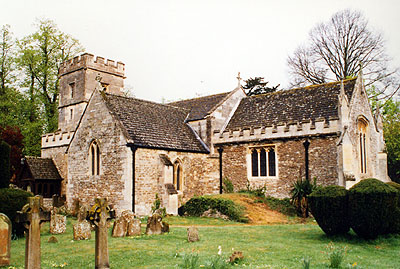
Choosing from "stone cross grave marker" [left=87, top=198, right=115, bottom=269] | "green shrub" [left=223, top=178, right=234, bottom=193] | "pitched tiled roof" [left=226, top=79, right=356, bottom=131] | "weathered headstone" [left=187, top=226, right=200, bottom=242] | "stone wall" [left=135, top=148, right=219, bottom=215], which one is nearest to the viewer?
"stone cross grave marker" [left=87, top=198, right=115, bottom=269]

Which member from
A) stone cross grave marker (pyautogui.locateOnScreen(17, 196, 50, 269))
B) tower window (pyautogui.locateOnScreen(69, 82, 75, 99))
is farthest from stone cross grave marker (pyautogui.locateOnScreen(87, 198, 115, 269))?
tower window (pyautogui.locateOnScreen(69, 82, 75, 99))

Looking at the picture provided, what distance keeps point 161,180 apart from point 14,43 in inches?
1060

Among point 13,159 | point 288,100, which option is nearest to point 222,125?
point 288,100

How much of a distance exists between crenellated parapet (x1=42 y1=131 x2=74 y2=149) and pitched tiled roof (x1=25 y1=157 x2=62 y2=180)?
50.8 inches

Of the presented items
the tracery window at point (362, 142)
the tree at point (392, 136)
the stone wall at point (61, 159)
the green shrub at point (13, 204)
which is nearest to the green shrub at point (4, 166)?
the green shrub at point (13, 204)

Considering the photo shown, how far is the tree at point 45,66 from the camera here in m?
38.7

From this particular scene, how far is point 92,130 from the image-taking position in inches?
881

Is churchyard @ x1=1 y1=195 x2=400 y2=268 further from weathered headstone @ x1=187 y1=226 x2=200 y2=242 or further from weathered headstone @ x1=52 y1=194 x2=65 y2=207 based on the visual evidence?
weathered headstone @ x1=52 y1=194 x2=65 y2=207

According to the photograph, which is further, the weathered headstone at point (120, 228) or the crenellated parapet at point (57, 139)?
the crenellated parapet at point (57, 139)

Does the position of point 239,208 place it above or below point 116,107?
below

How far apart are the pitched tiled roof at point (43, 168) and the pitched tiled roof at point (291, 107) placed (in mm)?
12742

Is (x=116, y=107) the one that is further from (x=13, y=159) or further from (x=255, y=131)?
(x=13, y=159)

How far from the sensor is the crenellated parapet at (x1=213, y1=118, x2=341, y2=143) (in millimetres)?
20492

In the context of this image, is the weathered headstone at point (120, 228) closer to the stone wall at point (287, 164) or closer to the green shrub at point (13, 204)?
the green shrub at point (13, 204)
